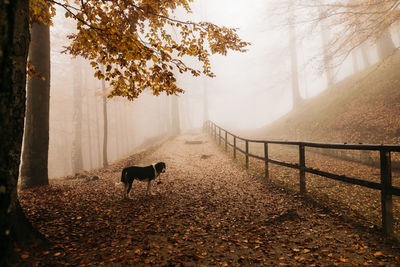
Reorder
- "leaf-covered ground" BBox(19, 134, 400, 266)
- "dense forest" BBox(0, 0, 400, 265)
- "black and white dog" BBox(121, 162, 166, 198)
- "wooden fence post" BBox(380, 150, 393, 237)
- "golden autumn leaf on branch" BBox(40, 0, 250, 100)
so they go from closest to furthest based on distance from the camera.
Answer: "dense forest" BBox(0, 0, 400, 265) < "leaf-covered ground" BBox(19, 134, 400, 266) < "wooden fence post" BBox(380, 150, 393, 237) < "golden autumn leaf on branch" BBox(40, 0, 250, 100) < "black and white dog" BBox(121, 162, 166, 198)

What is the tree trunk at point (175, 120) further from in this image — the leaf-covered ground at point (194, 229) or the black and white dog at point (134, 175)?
the black and white dog at point (134, 175)

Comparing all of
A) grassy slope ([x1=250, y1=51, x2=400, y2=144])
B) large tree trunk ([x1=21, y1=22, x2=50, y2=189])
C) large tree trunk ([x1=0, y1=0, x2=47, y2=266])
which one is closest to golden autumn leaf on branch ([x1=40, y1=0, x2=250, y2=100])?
large tree trunk ([x1=0, y1=0, x2=47, y2=266])

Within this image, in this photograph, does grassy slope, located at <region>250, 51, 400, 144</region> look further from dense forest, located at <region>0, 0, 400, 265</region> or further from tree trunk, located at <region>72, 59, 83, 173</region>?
tree trunk, located at <region>72, 59, 83, 173</region>

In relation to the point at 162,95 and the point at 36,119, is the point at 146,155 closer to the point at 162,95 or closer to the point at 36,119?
the point at 36,119

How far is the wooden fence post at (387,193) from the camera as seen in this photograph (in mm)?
3250

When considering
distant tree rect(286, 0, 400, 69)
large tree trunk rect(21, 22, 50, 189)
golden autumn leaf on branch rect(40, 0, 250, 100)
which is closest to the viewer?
golden autumn leaf on branch rect(40, 0, 250, 100)

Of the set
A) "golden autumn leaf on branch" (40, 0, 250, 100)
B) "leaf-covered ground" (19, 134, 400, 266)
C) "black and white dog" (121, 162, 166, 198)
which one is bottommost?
"leaf-covered ground" (19, 134, 400, 266)

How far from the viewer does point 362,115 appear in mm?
11016

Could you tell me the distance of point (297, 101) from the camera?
2230 cm

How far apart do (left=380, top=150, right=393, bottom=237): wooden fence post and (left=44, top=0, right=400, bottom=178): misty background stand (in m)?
4.37

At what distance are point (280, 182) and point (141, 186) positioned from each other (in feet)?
14.3

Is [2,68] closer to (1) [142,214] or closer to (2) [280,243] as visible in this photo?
(1) [142,214]

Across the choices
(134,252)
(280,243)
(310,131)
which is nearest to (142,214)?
(134,252)

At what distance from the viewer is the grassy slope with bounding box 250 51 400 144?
937 centimetres
